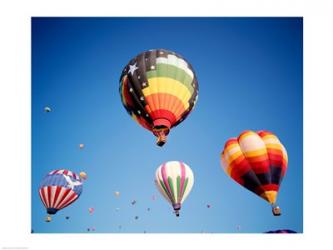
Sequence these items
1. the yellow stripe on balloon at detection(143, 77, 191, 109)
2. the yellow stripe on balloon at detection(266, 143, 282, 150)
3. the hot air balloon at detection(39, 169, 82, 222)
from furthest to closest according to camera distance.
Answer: the hot air balloon at detection(39, 169, 82, 222)
the yellow stripe on balloon at detection(266, 143, 282, 150)
the yellow stripe on balloon at detection(143, 77, 191, 109)

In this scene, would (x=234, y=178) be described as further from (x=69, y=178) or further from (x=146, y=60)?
(x=69, y=178)

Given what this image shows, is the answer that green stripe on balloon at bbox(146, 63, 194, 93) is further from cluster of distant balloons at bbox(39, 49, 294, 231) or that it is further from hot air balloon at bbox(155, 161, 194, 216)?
hot air balloon at bbox(155, 161, 194, 216)

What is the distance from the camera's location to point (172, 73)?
1009cm

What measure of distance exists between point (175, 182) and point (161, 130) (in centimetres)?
305

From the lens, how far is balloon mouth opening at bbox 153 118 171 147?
10.0 m

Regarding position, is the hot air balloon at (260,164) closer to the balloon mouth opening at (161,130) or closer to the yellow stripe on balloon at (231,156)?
the yellow stripe on balloon at (231,156)

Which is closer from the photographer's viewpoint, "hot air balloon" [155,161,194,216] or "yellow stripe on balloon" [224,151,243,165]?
"yellow stripe on balloon" [224,151,243,165]

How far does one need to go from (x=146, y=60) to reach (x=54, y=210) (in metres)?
5.60

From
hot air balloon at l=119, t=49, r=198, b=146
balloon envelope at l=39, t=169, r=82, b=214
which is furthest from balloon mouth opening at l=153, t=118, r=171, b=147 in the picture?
balloon envelope at l=39, t=169, r=82, b=214

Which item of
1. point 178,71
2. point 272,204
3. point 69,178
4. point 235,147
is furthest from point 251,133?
point 69,178

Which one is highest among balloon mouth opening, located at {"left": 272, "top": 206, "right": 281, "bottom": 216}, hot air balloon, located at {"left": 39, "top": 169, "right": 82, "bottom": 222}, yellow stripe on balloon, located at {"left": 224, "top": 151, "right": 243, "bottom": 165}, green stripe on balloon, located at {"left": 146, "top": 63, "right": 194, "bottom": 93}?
green stripe on balloon, located at {"left": 146, "top": 63, "right": 194, "bottom": 93}

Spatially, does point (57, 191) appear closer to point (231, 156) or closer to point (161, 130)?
point (161, 130)

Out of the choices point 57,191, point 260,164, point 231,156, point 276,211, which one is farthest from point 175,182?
point 57,191

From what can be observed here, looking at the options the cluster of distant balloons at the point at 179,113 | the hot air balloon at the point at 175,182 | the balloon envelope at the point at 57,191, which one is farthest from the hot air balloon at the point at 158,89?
the balloon envelope at the point at 57,191
